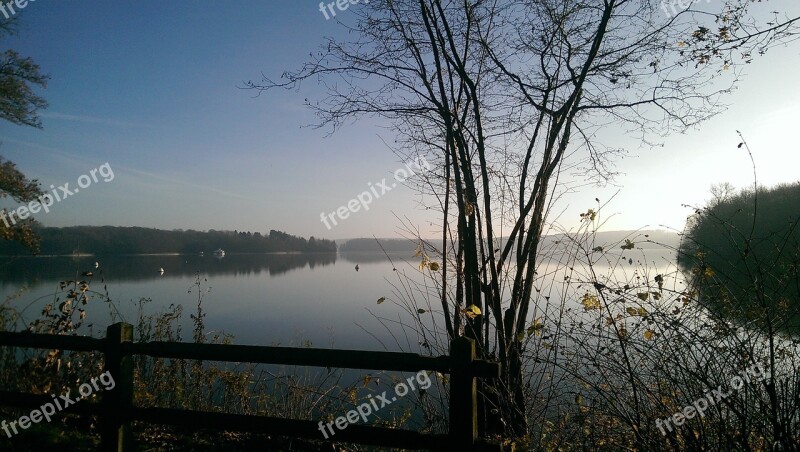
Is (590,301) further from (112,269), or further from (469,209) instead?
(112,269)

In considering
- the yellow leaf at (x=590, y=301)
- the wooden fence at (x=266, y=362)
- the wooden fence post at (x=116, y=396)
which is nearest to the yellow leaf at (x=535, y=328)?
the yellow leaf at (x=590, y=301)

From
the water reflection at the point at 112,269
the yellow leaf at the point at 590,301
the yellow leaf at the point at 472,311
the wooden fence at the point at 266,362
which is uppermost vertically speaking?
the yellow leaf at the point at 590,301

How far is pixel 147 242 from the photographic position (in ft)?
150

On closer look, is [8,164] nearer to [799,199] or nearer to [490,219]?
[490,219]

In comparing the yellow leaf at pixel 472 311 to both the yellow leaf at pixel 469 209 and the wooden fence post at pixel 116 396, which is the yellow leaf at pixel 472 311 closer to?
the yellow leaf at pixel 469 209

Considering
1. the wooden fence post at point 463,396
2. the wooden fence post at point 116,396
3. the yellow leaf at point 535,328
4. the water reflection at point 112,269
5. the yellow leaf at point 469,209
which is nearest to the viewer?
the wooden fence post at point 463,396

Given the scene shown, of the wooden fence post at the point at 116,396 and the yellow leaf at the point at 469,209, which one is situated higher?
the yellow leaf at the point at 469,209

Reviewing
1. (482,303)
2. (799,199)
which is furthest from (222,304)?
(799,199)

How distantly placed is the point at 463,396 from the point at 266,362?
1.31 metres

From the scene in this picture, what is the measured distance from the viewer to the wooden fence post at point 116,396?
304 centimetres

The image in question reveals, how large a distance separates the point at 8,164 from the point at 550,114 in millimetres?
13872

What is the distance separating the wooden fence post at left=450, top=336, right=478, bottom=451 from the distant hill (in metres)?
6.26

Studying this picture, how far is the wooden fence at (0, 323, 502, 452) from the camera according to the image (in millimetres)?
2555

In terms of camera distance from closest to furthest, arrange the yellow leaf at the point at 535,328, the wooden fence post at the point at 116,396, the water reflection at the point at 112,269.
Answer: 1. the wooden fence post at the point at 116,396
2. the yellow leaf at the point at 535,328
3. the water reflection at the point at 112,269
